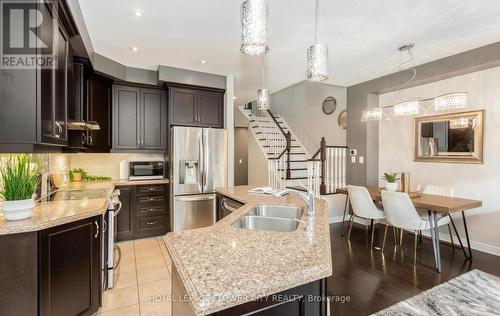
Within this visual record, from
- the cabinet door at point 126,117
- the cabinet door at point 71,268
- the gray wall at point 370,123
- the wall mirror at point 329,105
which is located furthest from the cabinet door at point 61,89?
the wall mirror at point 329,105

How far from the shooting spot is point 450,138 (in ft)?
12.3

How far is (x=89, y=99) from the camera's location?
3.46 m

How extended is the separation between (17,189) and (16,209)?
0.13 meters

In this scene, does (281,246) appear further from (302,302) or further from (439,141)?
(439,141)

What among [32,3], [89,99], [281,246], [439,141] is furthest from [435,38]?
[89,99]

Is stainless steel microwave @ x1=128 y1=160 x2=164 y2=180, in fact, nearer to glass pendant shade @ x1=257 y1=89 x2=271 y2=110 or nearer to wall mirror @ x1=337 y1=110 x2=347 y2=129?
glass pendant shade @ x1=257 y1=89 x2=271 y2=110

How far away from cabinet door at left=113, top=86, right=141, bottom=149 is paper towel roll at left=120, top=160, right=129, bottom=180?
1.02ft

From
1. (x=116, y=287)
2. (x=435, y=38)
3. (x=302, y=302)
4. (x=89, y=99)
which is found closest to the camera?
(x=302, y=302)

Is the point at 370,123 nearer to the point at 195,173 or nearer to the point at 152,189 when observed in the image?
the point at 195,173

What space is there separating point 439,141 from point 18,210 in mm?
5027

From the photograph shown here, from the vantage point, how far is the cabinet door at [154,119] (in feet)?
13.6

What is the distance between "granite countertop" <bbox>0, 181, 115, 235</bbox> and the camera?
156cm

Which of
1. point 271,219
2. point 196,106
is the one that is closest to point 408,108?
point 271,219

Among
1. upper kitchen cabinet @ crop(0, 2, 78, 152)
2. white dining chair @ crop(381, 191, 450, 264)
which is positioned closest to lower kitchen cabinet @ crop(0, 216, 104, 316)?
upper kitchen cabinet @ crop(0, 2, 78, 152)
